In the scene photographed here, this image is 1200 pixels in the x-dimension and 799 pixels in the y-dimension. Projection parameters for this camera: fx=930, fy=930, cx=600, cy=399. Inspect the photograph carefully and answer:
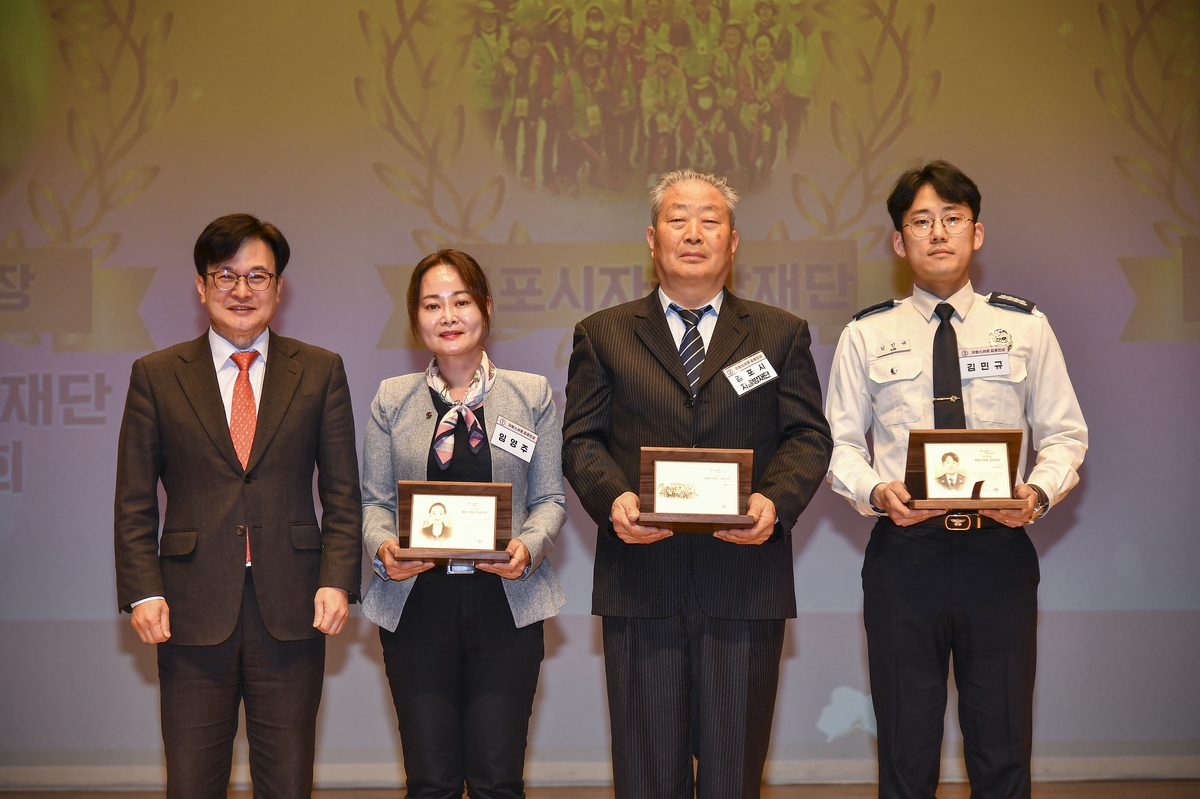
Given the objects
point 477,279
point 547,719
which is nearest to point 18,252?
point 477,279

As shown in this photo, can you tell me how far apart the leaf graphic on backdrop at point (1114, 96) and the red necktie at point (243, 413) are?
389 cm

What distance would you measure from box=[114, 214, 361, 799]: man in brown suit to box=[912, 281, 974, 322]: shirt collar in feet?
6.04

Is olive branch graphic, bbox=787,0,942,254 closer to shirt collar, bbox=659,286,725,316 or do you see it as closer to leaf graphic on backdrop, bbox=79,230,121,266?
shirt collar, bbox=659,286,725,316

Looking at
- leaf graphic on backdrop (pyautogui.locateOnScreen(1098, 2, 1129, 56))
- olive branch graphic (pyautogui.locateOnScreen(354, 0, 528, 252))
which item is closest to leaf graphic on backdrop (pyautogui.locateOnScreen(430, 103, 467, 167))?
olive branch graphic (pyautogui.locateOnScreen(354, 0, 528, 252))

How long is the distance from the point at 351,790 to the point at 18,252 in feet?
9.58

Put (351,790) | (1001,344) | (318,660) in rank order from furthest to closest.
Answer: (351,790), (1001,344), (318,660)

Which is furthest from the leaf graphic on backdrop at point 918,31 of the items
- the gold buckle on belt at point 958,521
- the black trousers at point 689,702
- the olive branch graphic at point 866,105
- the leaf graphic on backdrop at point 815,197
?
the black trousers at point 689,702

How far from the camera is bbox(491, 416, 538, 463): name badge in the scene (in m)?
2.68

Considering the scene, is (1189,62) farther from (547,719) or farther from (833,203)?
(547,719)

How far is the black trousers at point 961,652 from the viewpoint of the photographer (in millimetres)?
2656

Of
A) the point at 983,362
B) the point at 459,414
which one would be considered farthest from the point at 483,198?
the point at 983,362

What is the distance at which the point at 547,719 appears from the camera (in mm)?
4316

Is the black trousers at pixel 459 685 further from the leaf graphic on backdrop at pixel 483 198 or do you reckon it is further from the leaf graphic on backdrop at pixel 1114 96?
the leaf graphic on backdrop at pixel 1114 96

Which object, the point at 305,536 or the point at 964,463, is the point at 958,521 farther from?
the point at 305,536
